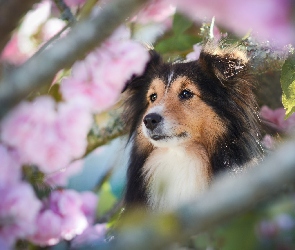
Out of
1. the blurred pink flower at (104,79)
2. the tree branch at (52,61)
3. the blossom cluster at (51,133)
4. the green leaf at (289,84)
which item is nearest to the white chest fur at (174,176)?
the blossom cluster at (51,133)

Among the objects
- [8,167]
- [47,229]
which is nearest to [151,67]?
[47,229]

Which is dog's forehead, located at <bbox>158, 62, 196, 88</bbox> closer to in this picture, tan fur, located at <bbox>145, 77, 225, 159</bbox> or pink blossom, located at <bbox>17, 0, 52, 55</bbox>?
tan fur, located at <bbox>145, 77, 225, 159</bbox>

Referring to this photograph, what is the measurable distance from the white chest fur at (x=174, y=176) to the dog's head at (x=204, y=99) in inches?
2.9

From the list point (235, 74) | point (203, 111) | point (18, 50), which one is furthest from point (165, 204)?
point (18, 50)

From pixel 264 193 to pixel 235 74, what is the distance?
1.65 m

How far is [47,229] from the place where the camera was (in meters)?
1.42

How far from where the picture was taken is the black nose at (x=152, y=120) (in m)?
1.91

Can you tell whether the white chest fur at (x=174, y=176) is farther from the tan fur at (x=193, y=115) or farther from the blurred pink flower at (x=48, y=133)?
the blurred pink flower at (x=48, y=133)

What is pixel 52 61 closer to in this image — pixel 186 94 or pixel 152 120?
pixel 152 120

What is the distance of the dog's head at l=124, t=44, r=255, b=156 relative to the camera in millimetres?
1955

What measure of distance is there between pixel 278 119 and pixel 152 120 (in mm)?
787

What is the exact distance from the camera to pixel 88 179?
2.81m

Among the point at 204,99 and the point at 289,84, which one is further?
the point at 204,99

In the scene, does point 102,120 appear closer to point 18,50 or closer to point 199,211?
point 18,50
